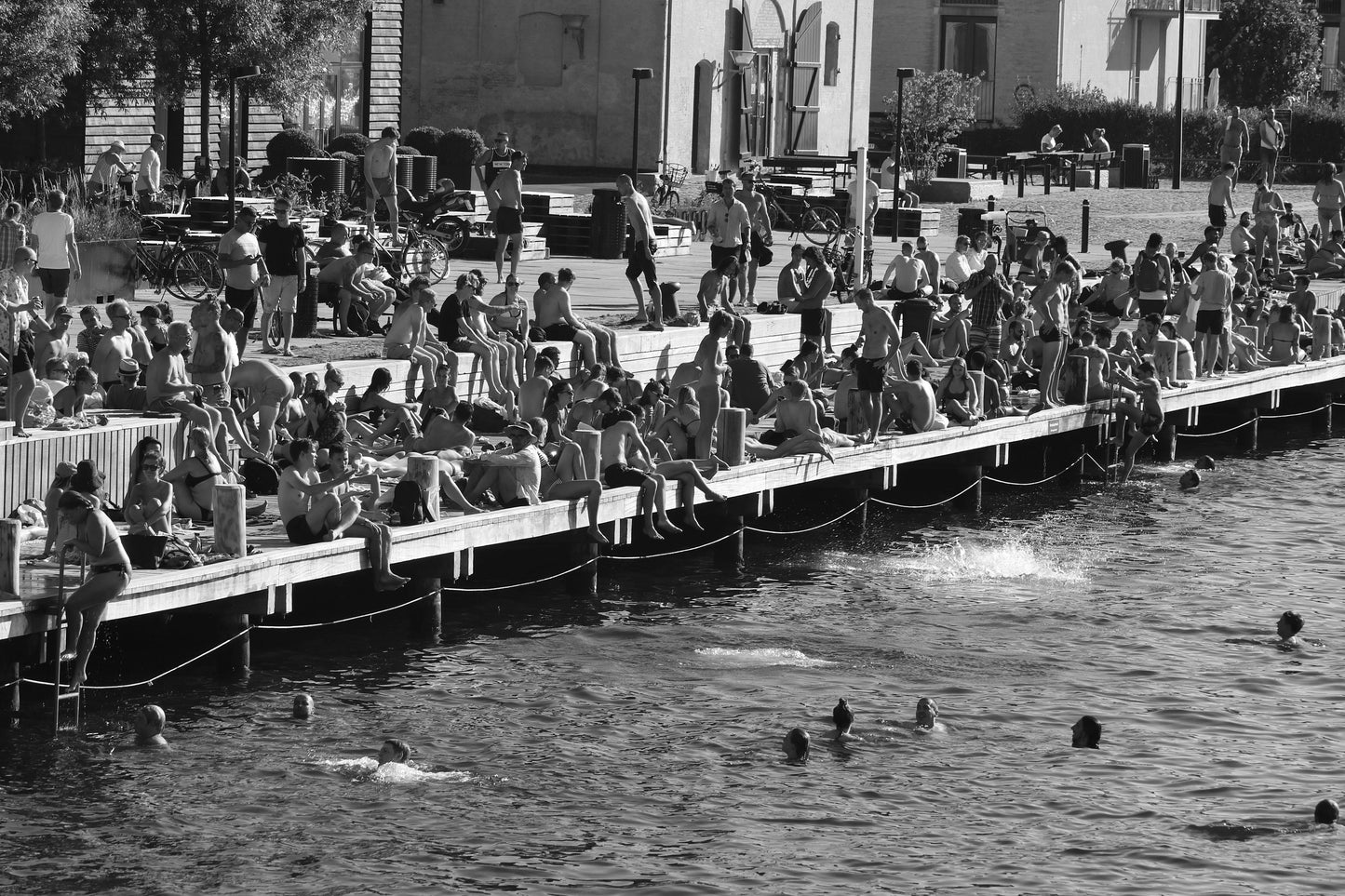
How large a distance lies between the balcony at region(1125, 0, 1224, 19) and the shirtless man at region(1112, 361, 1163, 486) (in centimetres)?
3785

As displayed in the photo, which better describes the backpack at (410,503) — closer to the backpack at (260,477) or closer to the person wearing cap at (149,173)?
the backpack at (260,477)

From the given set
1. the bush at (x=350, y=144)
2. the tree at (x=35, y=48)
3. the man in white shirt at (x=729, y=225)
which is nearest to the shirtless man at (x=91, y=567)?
the tree at (x=35, y=48)

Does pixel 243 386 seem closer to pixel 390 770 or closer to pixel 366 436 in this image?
pixel 366 436

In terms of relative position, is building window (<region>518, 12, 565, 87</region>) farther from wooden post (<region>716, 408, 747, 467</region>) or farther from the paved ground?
wooden post (<region>716, 408, 747, 467</region>)

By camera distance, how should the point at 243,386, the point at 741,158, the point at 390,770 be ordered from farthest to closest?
the point at 741,158
the point at 243,386
the point at 390,770

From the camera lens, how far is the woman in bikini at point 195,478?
1631 cm

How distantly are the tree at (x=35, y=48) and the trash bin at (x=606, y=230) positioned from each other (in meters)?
8.47

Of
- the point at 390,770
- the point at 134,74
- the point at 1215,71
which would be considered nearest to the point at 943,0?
the point at 1215,71

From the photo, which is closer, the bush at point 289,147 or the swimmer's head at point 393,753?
the swimmer's head at point 393,753

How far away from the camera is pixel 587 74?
141 ft

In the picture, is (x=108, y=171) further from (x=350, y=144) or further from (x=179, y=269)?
(x=350, y=144)

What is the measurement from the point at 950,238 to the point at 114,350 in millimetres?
22821

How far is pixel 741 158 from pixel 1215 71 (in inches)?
1028

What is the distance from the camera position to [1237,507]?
25.0 meters
